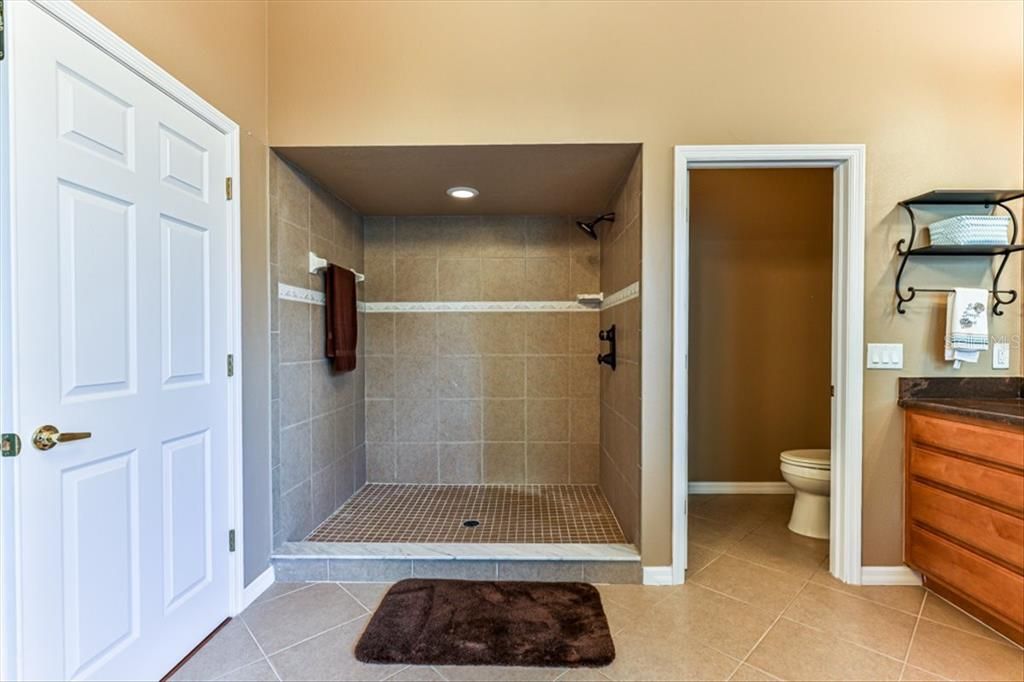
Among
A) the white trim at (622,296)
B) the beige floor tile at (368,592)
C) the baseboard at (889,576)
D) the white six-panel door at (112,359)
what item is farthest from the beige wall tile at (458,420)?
the baseboard at (889,576)

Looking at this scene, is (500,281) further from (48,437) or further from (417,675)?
(48,437)

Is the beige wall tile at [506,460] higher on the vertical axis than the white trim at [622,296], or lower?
lower

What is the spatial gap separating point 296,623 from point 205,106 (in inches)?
80.3

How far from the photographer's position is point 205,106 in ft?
5.52

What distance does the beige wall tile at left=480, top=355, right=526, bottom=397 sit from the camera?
3.24m

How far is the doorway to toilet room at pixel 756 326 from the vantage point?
313cm

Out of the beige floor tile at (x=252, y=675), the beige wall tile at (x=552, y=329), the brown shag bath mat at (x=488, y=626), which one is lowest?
the beige floor tile at (x=252, y=675)

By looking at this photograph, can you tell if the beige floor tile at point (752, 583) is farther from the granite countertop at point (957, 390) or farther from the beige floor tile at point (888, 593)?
the granite countertop at point (957, 390)

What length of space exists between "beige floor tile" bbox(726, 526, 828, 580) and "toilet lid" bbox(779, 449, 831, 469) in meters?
0.42

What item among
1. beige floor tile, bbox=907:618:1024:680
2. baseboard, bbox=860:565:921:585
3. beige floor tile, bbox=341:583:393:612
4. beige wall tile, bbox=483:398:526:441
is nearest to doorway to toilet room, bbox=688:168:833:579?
baseboard, bbox=860:565:921:585

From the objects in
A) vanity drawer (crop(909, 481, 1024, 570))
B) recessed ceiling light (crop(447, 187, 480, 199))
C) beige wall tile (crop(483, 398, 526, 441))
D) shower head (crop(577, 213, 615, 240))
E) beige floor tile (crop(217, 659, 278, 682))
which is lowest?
beige floor tile (crop(217, 659, 278, 682))

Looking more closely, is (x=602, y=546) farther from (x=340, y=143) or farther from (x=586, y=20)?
(x=586, y=20)

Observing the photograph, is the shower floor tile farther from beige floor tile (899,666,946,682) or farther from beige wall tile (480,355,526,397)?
beige floor tile (899,666,946,682)

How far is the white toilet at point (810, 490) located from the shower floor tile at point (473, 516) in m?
1.07
